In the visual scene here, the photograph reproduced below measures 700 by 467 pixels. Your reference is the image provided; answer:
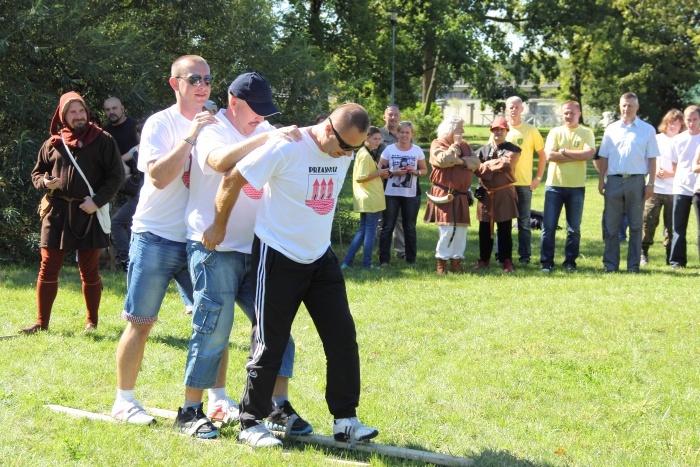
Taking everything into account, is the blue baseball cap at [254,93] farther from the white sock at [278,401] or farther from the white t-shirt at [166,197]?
the white sock at [278,401]

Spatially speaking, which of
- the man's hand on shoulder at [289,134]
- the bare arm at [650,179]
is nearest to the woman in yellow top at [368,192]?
the bare arm at [650,179]

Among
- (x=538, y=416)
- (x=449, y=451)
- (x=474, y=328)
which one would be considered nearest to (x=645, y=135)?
(x=474, y=328)

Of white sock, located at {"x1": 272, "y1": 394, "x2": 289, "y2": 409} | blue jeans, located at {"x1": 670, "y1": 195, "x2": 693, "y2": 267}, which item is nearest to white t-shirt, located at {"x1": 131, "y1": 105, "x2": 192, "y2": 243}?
white sock, located at {"x1": 272, "y1": 394, "x2": 289, "y2": 409}

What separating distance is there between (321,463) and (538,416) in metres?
1.68

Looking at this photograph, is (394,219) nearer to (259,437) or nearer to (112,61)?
(112,61)

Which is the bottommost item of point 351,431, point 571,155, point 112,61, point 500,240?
point 351,431

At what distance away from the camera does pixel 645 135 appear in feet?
36.5

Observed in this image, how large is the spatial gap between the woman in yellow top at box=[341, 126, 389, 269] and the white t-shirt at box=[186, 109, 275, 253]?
6.67 metres

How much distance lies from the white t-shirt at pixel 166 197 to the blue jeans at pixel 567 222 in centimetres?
733

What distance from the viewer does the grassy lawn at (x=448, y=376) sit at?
15.8 ft

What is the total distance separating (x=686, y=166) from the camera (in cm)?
1184

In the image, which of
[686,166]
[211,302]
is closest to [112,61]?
[686,166]

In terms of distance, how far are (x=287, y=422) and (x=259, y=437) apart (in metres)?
0.30

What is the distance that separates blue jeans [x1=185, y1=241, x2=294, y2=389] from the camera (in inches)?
188
